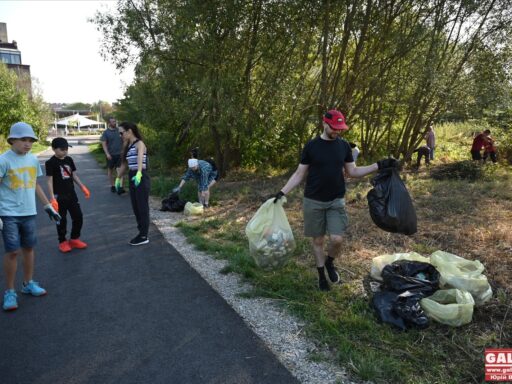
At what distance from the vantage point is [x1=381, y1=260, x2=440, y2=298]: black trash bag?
3.54m

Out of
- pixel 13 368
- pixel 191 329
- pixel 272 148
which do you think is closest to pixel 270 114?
pixel 272 148

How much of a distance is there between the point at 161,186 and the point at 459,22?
9.21 m

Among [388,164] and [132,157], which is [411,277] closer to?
[388,164]

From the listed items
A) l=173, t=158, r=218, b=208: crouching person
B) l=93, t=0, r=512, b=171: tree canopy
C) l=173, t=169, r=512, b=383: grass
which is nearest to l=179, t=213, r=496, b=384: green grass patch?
l=173, t=169, r=512, b=383: grass

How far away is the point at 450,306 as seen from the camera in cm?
324

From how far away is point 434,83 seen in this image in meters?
10.3

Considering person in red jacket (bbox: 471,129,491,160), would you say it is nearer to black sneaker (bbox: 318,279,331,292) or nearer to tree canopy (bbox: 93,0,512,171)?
tree canopy (bbox: 93,0,512,171)

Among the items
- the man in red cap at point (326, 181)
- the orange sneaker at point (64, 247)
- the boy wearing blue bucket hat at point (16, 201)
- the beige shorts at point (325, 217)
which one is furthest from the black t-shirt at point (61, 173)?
the beige shorts at point (325, 217)

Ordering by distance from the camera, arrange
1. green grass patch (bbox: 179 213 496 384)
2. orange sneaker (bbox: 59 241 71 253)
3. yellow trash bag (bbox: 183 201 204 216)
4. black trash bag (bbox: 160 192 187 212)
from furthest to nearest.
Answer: black trash bag (bbox: 160 192 187 212), yellow trash bag (bbox: 183 201 204 216), orange sneaker (bbox: 59 241 71 253), green grass patch (bbox: 179 213 496 384)

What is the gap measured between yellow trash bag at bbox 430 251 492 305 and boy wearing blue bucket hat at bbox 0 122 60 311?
411cm

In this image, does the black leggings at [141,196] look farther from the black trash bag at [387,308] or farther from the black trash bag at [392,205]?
the black trash bag at [387,308]

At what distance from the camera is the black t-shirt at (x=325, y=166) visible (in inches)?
150

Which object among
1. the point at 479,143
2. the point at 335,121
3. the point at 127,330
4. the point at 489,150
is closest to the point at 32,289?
the point at 127,330

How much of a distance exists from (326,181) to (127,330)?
230 centimetres
